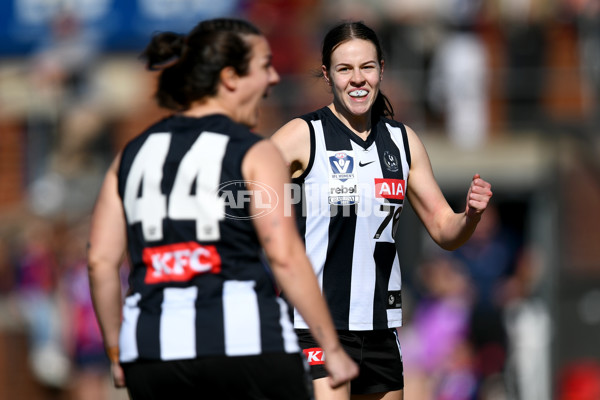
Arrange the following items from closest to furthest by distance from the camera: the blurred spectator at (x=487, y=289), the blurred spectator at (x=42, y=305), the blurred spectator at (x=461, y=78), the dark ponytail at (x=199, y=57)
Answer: the dark ponytail at (x=199, y=57) < the blurred spectator at (x=487, y=289) < the blurred spectator at (x=42, y=305) < the blurred spectator at (x=461, y=78)

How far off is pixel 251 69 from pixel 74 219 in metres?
7.60

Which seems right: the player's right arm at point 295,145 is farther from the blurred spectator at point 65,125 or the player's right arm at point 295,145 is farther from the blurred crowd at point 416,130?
the blurred spectator at point 65,125

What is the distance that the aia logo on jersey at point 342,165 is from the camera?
4562 mm

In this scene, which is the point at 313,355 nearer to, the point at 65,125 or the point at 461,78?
the point at 65,125

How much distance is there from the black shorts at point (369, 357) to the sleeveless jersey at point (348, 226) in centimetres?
6

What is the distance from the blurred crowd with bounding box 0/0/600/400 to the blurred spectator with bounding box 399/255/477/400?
0.01 meters

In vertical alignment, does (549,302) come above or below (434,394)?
above

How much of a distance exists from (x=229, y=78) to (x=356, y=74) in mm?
1021

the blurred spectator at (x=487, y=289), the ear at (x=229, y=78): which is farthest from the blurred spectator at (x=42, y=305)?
the ear at (x=229, y=78)

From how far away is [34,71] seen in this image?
1237 cm

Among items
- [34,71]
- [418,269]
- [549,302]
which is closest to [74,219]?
[34,71]

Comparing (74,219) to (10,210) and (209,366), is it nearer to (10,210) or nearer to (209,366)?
(10,210)

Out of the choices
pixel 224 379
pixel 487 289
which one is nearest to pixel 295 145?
pixel 224 379

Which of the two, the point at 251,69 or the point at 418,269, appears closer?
the point at 251,69
